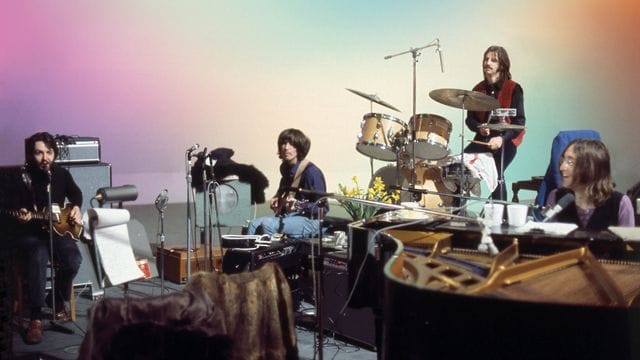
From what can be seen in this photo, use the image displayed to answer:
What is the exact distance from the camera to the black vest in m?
3.49

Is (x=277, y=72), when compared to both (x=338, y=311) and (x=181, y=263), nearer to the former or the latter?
(x=181, y=263)

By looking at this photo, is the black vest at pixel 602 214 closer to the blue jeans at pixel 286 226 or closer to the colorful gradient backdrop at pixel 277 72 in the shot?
the blue jeans at pixel 286 226

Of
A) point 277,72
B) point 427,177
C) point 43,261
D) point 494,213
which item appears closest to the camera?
point 494,213

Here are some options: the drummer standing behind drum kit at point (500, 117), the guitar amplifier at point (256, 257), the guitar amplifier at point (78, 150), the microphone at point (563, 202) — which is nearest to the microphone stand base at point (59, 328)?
the guitar amplifier at point (256, 257)

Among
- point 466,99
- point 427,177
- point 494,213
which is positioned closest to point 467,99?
Result: point 466,99

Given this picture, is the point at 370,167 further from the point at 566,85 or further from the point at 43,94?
the point at 43,94

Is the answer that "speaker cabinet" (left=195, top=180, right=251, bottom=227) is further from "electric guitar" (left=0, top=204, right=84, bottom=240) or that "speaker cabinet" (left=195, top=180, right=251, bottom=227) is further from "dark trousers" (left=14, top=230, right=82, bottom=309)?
"dark trousers" (left=14, top=230, right=82, bottom=309)

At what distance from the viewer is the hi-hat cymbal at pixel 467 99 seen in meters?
5.74

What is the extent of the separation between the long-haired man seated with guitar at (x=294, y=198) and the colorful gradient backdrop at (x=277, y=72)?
1.04m

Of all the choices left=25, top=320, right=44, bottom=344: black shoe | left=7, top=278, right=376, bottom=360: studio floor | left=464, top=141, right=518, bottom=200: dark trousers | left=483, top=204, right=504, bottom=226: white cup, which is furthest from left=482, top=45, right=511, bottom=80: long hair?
left=25, top=320, right=44, bottom=344: black shoe

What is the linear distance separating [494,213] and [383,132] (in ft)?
10.4

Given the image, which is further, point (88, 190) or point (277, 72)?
point (277, 72)

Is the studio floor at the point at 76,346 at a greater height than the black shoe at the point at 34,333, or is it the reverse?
the black shoe at the point at 34,333

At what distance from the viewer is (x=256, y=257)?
187 inches
